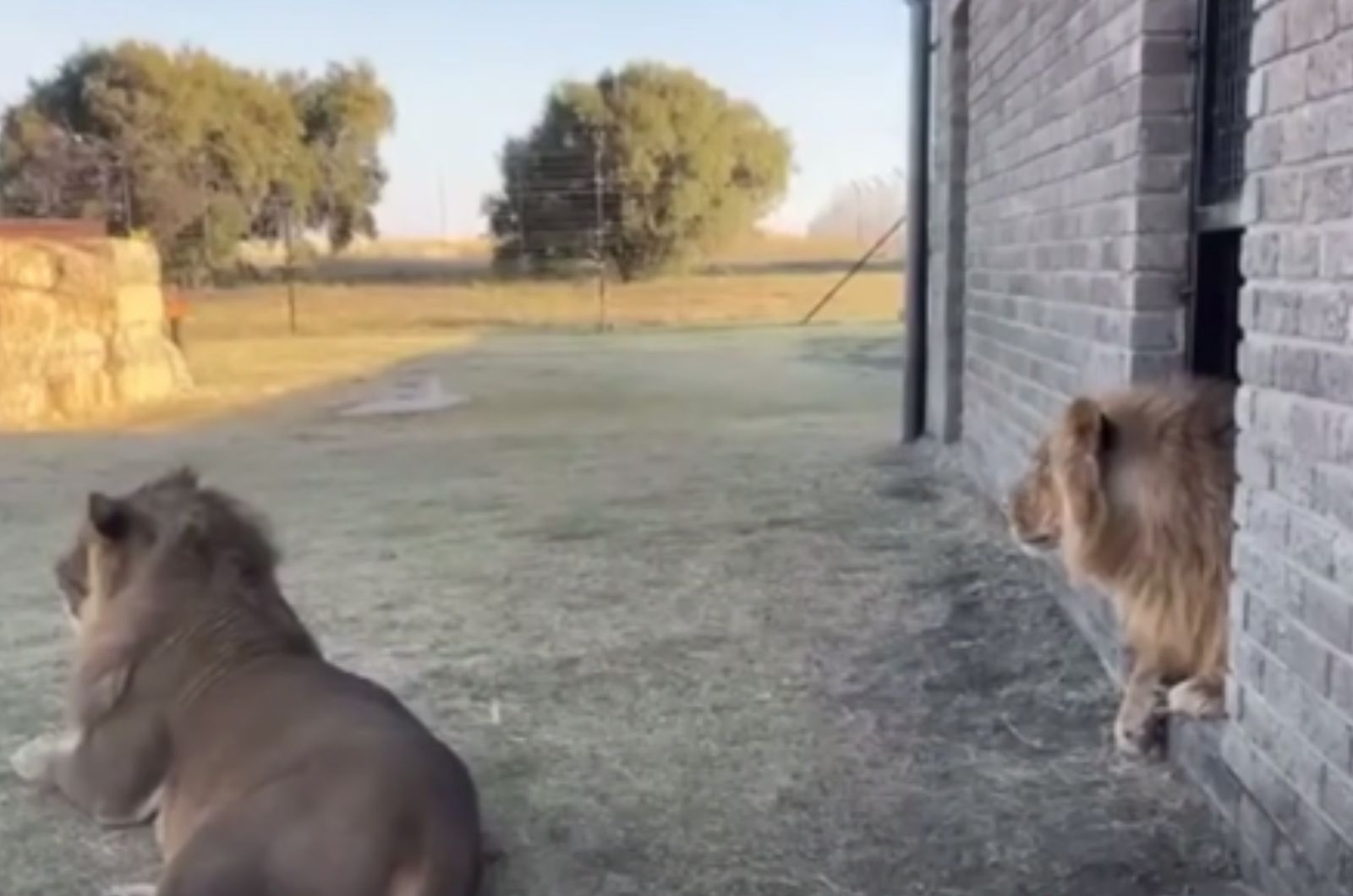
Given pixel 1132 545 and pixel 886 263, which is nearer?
pixel 1132 545

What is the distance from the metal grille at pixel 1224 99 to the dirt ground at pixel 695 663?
1.22m

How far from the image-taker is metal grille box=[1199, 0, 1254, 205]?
3.36m

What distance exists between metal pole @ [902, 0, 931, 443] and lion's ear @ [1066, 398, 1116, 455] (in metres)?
5.26

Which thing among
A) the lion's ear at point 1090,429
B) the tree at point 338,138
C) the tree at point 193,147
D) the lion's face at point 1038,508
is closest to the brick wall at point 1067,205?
the lion's face at point 1038,508

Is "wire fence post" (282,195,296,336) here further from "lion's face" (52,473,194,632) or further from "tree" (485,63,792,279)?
"lion's face" (52,473,194,632)

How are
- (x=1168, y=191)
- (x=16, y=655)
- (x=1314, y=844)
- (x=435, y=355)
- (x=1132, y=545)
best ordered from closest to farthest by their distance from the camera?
(x=1314, y=844) → (x=1132, y=545) → (x=1168, y=191) → (x=16, y=655) → (x=435, y=355)

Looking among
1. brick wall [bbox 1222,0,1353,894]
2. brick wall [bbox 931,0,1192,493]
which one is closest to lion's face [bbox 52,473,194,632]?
brick wall [bbox 1222,0,1353,894]

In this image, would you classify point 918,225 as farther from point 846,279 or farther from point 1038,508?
point 846,279

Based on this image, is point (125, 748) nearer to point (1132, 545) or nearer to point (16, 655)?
point (16, 655)

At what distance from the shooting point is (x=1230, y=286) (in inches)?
144

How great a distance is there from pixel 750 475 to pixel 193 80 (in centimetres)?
2023

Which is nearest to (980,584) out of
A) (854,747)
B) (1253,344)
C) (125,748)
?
(854,747)

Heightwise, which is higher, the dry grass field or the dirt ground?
the dry grass field

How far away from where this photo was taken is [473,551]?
5527 millimetres
